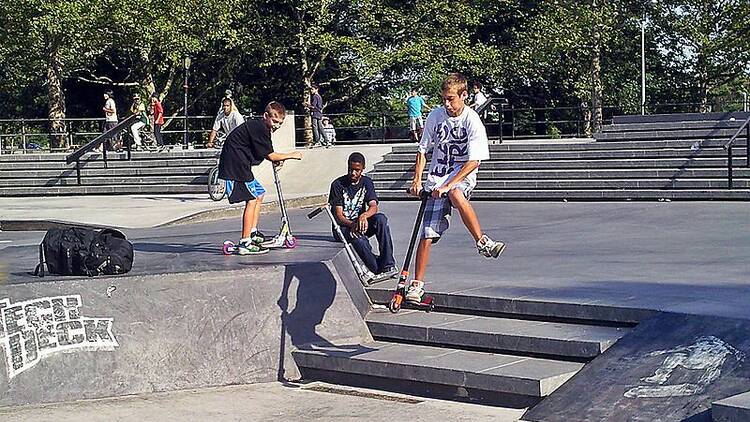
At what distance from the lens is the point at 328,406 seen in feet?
23.5

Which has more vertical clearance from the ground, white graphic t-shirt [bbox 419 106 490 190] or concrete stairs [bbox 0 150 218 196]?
white graphic t-shirt [bbox 419 106 490 190]

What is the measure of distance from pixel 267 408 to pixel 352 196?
2.87 m

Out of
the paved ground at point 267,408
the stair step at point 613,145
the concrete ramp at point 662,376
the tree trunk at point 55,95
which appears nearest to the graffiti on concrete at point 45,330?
the paved ground at point 267,408

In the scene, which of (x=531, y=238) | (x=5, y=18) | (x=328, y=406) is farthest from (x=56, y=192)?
(x=328, y=406)

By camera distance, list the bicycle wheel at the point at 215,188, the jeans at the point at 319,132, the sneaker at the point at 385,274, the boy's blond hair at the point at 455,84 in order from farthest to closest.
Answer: the jeans at the point at 319,132, the bicycle wheel at the point at 215,188, the sneaker at the point at 385,274, the boy's blond hair at the point at 455,84

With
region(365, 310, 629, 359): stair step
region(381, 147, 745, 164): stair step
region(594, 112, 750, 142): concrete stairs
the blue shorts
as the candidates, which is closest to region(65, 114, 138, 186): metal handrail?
region(381, 147, 745, 164): stair step

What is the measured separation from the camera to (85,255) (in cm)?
803

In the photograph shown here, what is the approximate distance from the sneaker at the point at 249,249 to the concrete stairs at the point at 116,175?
1338cm

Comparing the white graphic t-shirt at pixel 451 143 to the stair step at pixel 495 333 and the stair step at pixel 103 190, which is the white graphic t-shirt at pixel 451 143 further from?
the stair step at pixel 103 190

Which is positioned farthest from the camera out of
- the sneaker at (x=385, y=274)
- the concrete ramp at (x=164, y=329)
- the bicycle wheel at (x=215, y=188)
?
the bicycle wheel at (x=215, y=188)

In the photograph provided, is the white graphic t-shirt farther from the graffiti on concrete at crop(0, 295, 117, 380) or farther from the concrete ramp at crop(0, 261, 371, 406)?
the graffiti on concrete at crop(0, 295, 117, 380)

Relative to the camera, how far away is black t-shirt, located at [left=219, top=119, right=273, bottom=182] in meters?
9.57

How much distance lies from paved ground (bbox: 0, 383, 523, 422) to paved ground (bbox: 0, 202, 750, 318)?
1238mm

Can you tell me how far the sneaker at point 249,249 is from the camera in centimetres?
954
